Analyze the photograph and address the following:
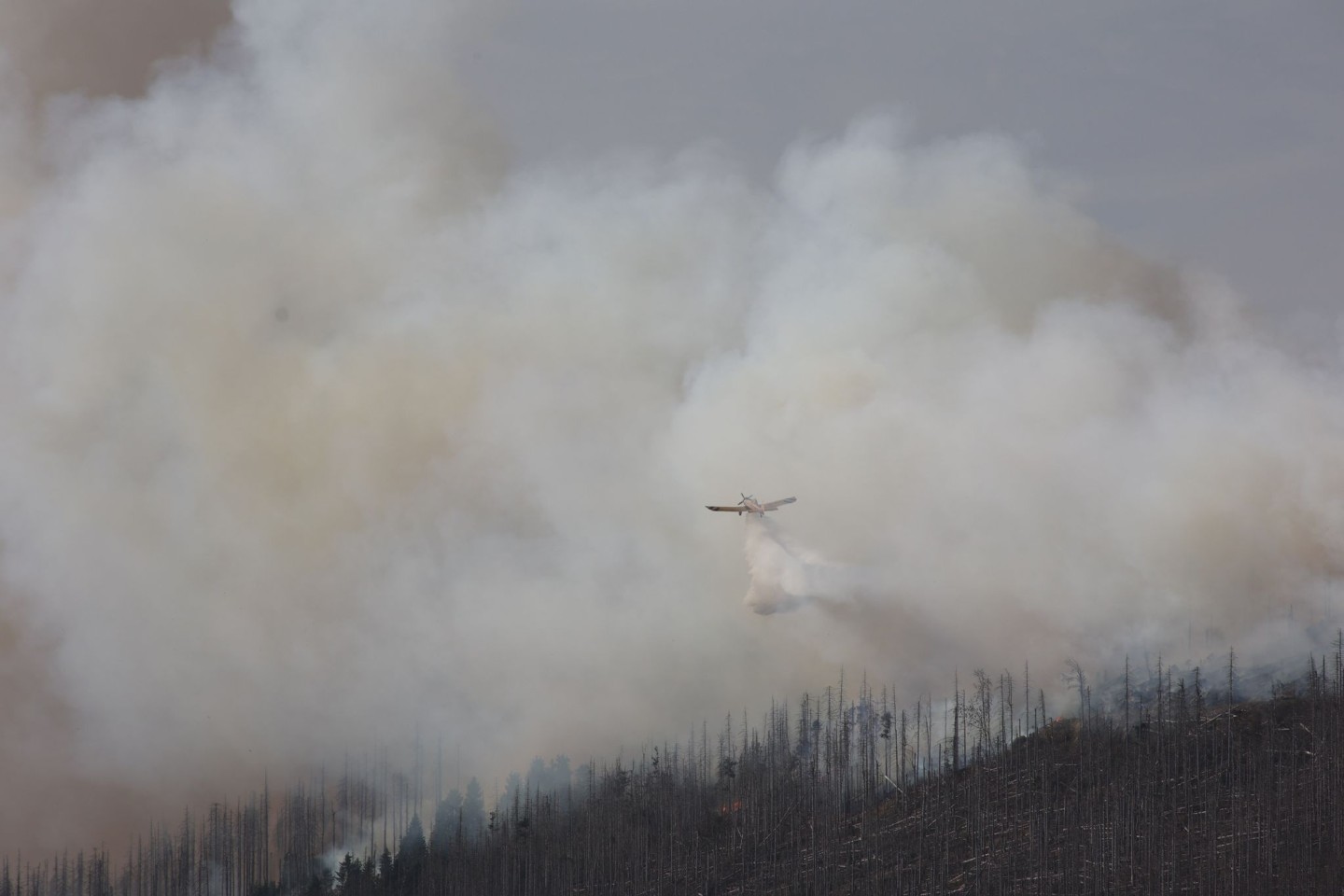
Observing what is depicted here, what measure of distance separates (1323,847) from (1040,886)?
30.7 m

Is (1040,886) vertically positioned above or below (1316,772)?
below

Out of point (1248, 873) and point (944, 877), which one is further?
point (944, 877)

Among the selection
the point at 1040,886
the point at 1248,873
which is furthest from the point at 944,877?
the point at 1248,873

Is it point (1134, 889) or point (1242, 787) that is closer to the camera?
point (1134, 889)

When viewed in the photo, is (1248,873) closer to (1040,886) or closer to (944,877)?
(1040,886)

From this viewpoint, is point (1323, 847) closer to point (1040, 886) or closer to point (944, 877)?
point (1040, 886)

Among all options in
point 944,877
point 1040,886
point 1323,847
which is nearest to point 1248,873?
point 1323,847

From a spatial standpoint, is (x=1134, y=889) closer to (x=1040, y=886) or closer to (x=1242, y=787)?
(x=1040, y=886)

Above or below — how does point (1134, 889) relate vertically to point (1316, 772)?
below

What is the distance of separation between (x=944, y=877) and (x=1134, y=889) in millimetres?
25079

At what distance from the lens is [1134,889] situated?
181875 mm

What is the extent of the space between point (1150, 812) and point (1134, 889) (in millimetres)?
16754

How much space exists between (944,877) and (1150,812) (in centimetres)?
2568

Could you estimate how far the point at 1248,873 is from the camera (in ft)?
579
